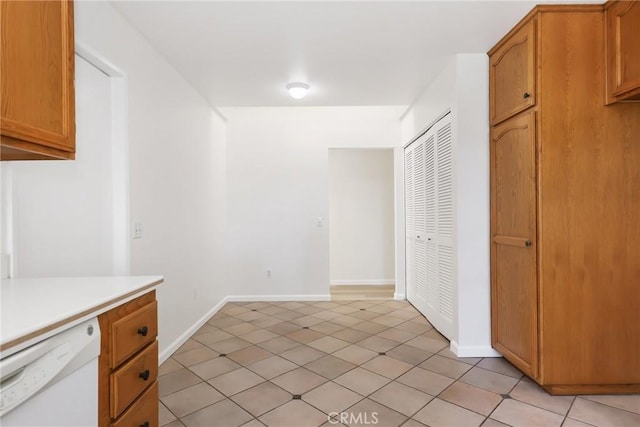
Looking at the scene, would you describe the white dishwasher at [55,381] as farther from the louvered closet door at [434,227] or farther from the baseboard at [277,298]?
the baseboard at [277,298]

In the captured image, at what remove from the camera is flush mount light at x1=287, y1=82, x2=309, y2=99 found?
3.25 metres

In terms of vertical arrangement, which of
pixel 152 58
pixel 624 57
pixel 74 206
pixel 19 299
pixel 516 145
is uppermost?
pixel 152 58

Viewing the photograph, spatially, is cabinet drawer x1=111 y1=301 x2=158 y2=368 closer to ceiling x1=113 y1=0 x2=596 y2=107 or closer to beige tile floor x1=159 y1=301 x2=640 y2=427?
beige tile floor x1=159 y1=301 x2=640 y2=427

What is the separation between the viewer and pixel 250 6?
205 centimetres

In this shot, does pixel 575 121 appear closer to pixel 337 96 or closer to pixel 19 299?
pixel 337 96

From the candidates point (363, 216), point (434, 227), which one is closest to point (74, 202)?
point (434, 227)

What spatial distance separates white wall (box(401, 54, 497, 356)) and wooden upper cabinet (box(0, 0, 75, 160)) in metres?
2.48

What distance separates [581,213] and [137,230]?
2.85 m

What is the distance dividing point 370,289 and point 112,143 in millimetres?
4173

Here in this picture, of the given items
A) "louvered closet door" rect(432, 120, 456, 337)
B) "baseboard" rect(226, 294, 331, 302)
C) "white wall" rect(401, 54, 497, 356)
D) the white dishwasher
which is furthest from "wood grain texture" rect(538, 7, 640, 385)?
"baseboard" rect(226, 294, 331, 302)

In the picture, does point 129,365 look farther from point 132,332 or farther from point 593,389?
point 593,389

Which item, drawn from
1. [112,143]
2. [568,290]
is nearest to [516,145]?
[568,290]

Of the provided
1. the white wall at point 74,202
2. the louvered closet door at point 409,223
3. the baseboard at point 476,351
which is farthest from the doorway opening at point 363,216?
the white wall at point 74,202

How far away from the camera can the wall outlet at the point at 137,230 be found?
7.39 ft
